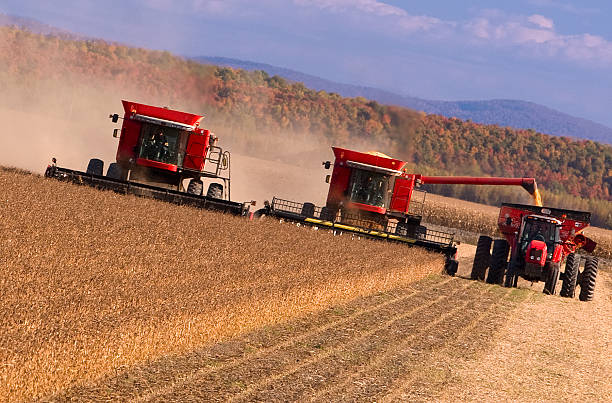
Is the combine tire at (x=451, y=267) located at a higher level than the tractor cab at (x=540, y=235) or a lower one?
lower

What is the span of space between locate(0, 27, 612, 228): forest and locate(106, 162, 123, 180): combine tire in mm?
12210

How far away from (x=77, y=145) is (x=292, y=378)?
28530mm

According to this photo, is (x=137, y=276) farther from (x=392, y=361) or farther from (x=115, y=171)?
(x=115, y=171)

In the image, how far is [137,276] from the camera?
1044cm

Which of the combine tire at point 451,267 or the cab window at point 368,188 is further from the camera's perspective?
the cab window at point 368,188

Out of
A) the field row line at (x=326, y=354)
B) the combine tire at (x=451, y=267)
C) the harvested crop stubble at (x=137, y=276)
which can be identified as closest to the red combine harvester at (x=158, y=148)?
the harvested crop stubble at (x=137, y=276)

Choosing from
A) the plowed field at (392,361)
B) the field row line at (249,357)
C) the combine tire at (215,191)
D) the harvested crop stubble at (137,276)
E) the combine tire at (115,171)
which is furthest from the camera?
the combine tire at (215,191)

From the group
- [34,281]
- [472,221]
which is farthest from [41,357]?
[472,221]

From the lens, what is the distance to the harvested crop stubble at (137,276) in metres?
7.14

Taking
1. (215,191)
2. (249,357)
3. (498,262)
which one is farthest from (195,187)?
(249,357)

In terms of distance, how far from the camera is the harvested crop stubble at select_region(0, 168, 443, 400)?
23.4ft

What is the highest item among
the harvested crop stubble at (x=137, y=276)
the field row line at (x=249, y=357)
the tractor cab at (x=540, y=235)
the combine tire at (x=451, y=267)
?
the tractor cab at (x=540, y=235)

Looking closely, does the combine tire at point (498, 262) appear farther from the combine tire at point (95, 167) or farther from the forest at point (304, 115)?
the forest at point (304, 115)

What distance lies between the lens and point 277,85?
5169 centimetres
